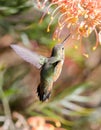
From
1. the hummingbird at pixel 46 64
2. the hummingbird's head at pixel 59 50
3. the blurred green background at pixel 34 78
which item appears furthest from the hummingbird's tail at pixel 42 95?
the blurred green background at pixel 34 78

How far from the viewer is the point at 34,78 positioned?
8.84 ft

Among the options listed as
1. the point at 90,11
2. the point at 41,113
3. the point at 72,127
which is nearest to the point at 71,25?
the point at 90,11

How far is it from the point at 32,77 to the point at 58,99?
1.63 feet

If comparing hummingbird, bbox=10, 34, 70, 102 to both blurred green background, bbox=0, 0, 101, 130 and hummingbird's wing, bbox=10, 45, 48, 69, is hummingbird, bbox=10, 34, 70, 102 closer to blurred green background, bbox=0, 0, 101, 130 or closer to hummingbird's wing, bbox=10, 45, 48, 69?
hummingbird's wing, bbox=10, 45, 48, 69

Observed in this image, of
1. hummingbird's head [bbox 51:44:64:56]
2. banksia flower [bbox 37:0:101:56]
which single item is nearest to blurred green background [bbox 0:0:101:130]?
banksia flower [bbox 37:0:101:56]

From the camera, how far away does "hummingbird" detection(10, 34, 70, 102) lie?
1.14 metres

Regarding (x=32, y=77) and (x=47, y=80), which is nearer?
(x=47, y=80)

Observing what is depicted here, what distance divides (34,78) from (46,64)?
146 centimetres

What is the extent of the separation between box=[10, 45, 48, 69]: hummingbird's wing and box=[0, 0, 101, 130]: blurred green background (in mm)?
341

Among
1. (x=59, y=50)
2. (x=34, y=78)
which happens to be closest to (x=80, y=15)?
(x=59, y=50)

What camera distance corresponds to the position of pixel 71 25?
1.23m

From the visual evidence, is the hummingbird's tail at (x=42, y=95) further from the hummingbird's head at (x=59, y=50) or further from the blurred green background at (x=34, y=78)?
the blurred green background at (x=34, y=78)

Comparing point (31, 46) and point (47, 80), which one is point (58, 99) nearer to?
point (31, 46)

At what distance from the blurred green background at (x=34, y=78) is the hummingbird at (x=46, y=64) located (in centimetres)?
34
